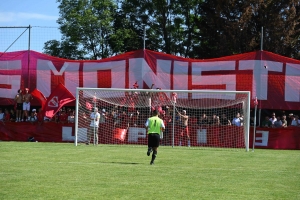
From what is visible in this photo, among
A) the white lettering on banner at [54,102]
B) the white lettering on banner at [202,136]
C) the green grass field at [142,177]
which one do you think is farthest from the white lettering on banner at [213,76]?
the green grass field at [142,177]

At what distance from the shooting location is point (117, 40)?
44.8 metres

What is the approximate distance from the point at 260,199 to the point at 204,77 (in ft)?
63.2

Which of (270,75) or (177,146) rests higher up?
(270,75)

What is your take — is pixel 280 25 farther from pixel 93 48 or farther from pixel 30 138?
pixel 30 138

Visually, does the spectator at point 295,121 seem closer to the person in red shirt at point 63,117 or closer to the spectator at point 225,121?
the spectator at point 225,121

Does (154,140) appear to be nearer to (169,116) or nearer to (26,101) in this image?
(169,116)

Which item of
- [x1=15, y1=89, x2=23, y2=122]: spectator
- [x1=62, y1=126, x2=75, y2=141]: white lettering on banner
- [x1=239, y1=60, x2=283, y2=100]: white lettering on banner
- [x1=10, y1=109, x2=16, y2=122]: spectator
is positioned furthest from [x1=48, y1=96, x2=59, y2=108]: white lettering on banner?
[x1=239, y1=60, x2=283, y2=100]: white lettering on banner

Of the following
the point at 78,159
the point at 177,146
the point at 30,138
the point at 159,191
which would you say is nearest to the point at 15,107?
the point at 30,138

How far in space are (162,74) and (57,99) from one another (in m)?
5.69

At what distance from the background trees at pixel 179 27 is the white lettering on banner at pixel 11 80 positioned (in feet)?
37.0

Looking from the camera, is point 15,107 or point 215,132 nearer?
point 215,132

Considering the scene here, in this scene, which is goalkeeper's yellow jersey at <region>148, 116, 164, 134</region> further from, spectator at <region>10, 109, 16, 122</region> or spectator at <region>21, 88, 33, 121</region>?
spectator at <region>10, 109, 16, 122</region>

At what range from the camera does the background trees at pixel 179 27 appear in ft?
124

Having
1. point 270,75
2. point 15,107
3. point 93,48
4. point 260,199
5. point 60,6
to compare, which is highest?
point 60,6
